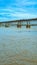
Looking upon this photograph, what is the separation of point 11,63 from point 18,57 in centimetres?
33

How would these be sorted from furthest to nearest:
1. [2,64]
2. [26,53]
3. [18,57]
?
[26,53] → [18,57] → [2,64]

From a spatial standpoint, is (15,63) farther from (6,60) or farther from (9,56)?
(9,56)

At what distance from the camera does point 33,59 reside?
2.70m

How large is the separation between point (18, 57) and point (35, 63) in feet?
1.27

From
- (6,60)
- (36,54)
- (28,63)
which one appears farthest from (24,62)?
(36,54)

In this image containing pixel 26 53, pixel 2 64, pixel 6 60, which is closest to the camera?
pixel 2 64

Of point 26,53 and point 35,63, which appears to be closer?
point 35,63

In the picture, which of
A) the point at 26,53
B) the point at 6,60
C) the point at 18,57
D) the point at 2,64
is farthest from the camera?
the point at 26,53

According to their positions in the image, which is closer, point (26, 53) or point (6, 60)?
point (6, 60)

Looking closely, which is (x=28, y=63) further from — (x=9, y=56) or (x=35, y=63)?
(x=9, y=56)

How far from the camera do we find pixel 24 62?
99.9 inches

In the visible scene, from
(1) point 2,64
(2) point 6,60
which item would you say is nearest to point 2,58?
(2) point 6,60

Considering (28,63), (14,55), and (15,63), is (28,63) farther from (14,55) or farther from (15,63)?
(14,55)

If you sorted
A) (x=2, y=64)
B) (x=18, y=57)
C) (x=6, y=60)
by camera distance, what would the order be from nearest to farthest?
1. (x=2, y=64)
2. (x=6, y=60)
3. (x=18, y=57)
